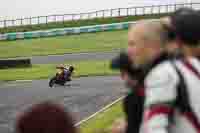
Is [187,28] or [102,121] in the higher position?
[187,28]

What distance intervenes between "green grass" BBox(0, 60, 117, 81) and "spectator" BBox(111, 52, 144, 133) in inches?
939

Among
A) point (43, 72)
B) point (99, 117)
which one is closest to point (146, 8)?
point (43, 72)

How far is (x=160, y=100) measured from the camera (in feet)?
12.4

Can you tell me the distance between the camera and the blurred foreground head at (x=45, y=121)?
3227 millimetres

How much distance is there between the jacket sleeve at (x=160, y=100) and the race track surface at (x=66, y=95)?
11914mm

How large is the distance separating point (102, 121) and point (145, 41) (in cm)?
995

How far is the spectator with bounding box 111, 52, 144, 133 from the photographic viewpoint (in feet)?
13.3

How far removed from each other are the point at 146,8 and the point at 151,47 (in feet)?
245

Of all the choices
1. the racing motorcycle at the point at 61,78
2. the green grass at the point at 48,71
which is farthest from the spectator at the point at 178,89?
the green grass at the point at 48,71

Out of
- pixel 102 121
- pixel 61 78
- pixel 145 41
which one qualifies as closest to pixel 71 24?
pixel 61 78

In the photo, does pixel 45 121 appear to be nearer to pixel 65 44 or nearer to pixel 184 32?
pixel 184 32

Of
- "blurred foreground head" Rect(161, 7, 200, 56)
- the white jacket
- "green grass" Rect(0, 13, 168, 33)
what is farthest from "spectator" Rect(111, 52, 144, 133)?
"green grass" Rect(0, 13, 168, 33)

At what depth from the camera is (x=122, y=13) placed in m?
80.6

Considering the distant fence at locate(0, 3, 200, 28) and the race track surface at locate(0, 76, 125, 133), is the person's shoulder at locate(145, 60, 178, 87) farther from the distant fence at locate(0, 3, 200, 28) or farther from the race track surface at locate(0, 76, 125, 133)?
the distant fence at locate(0, 3, 200, 28)
